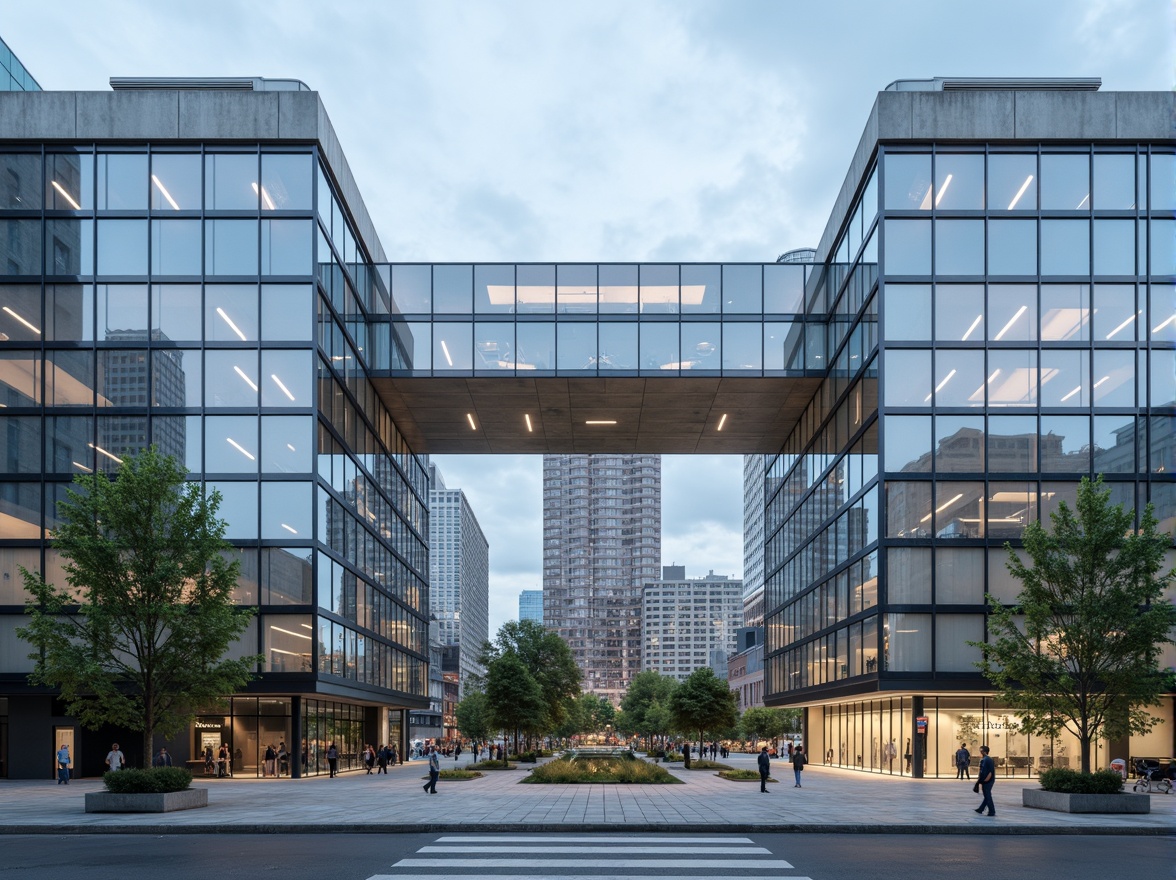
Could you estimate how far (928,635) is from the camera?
139 ft

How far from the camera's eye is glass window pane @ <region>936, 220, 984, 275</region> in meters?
44.2

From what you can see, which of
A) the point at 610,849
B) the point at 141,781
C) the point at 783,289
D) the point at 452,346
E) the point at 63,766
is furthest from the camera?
the point at 783,289

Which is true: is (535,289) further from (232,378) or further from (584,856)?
(584,856)

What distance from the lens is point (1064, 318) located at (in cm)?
4397

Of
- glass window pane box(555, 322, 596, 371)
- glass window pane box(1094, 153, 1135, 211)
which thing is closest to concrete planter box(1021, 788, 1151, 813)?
glass window pane box(1094, 153, 1135, 211)

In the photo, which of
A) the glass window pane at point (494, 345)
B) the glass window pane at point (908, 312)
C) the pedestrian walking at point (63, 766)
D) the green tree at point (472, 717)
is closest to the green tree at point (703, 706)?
the glass window pane at point (494, 345)

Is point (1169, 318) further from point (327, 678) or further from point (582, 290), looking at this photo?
point (327, 678)

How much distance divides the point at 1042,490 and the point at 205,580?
3232 cm

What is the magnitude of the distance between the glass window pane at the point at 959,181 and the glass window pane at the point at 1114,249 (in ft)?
17.0

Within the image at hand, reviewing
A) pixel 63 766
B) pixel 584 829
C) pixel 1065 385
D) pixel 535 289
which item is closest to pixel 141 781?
pixel 584 829

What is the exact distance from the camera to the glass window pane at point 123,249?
1727 inches

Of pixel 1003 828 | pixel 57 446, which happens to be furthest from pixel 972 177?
pixel 57 446

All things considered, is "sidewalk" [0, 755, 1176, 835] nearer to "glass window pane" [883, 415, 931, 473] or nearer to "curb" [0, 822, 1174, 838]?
"curb" [0, 822, 1174, 838]

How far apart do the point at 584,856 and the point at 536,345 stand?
111 ft
